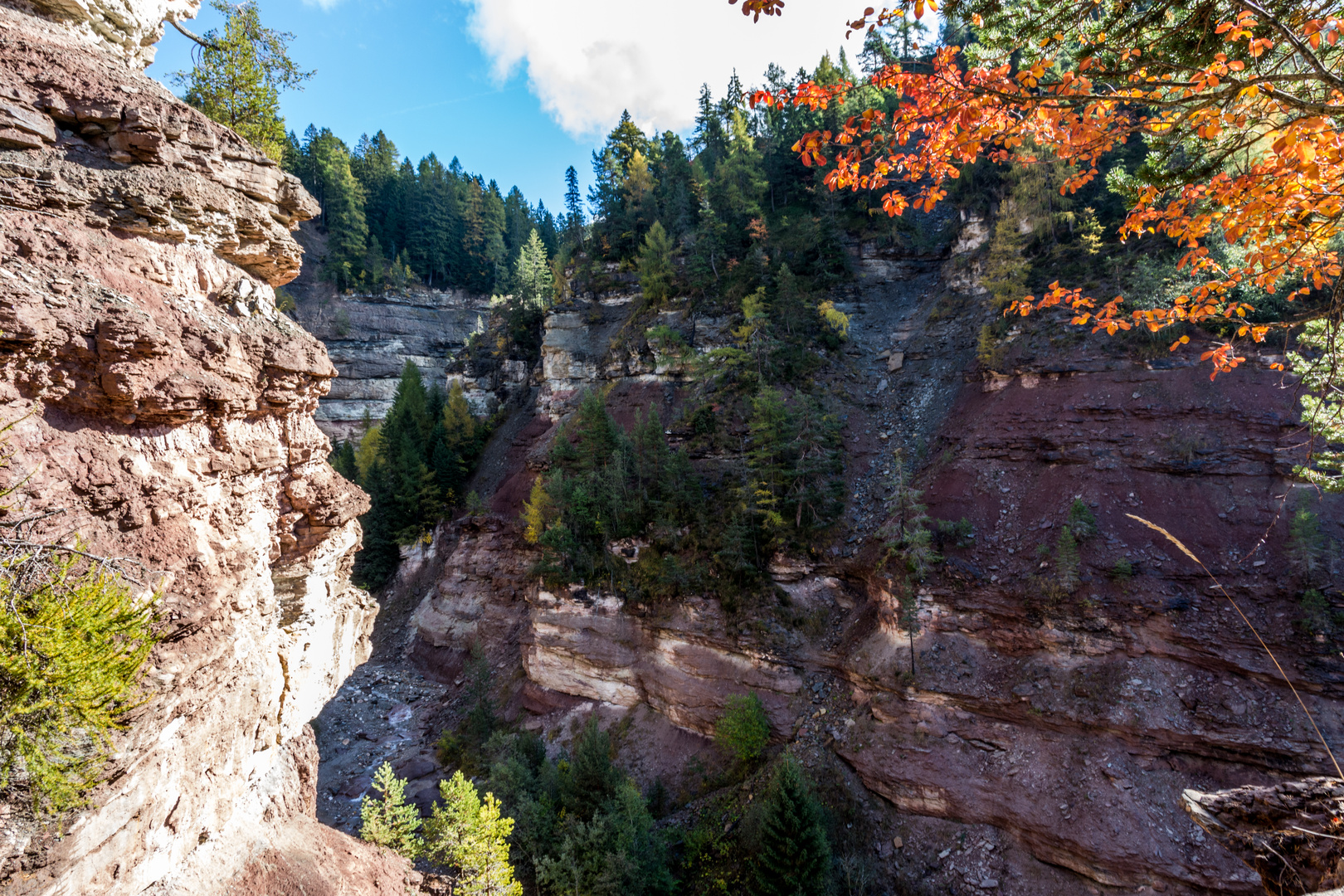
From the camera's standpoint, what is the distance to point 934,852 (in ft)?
54.9

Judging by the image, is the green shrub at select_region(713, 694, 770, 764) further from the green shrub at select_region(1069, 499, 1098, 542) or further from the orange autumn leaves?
the orange autumn leaves

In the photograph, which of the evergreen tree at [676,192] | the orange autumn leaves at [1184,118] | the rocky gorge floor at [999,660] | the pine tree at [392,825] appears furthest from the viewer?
the evergreen tree at [676,192]

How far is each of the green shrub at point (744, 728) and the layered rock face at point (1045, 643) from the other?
914 millimetres

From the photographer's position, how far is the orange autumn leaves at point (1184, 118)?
441 cm

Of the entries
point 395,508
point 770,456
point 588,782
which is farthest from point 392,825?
point 395,508

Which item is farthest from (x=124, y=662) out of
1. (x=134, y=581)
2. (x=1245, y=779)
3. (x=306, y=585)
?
(x=1245, y=779)

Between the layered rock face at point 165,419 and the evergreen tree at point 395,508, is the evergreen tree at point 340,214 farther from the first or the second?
the layered rock face at point 165,419

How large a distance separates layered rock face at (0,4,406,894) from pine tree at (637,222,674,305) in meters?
31.6

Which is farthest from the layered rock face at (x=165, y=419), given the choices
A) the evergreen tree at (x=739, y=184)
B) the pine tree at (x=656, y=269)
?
the evergreen tree at (x=739, y=184)

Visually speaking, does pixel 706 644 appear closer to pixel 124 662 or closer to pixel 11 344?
pixel 124 662

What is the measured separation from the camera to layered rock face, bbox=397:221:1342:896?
50.4 ft

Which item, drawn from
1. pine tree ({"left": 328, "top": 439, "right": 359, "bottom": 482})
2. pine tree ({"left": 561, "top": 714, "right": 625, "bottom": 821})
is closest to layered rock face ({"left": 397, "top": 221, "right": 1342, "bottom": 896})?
pine tree ({"left": 561, "top": 714, "right": 625, "bottom": 821})

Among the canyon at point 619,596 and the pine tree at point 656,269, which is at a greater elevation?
the pine tree at point 656,269

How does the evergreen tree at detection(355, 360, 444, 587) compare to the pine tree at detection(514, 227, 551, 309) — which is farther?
the pine tree at detection(514, 227, 551, 309)
